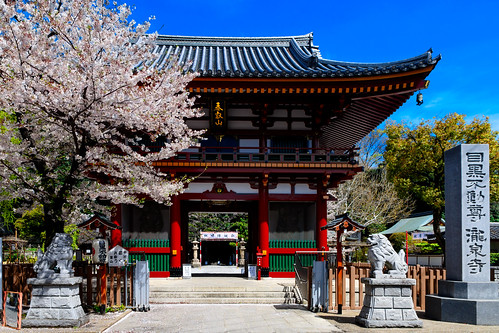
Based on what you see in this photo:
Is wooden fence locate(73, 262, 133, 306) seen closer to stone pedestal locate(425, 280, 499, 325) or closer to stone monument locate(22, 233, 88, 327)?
stone monument locate(22, 233, 88, 327)

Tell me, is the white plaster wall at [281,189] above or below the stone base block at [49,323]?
above

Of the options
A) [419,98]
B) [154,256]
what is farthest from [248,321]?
[419,98]

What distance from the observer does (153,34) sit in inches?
451

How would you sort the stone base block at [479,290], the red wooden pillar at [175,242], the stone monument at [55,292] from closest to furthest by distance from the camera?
the stone monument at [55,292] < the stone base block at [479,290] < the red wooden pillar at [175,242]

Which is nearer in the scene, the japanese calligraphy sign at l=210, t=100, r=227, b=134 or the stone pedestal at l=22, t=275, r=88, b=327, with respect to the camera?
the stone pedestal at l=22, t=275, r=88, b=327

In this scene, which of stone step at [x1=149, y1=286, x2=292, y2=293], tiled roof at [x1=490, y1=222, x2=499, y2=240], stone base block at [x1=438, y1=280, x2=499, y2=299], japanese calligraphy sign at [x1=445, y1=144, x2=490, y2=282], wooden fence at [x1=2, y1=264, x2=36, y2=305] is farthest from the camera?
tiled roof at [x1=490, y1=222, x2=499, y2=240]

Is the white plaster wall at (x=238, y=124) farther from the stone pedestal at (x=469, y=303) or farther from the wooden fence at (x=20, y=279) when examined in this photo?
the stone pedestal at (x=469, y=303)

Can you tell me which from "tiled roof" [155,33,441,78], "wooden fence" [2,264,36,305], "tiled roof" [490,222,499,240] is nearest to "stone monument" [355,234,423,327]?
"tiled roof" [155,33,441,78]

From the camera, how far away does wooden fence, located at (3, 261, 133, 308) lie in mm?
11586

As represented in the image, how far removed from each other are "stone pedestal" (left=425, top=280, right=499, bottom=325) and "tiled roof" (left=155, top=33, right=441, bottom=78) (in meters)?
7.69

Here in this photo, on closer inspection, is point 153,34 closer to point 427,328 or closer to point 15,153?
point 15,153

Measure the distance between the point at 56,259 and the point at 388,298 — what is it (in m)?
7.42

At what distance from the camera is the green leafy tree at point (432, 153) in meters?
24.9

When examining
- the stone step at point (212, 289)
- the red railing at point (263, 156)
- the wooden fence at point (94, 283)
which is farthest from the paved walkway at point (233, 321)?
the red railing at point (263, 156)
